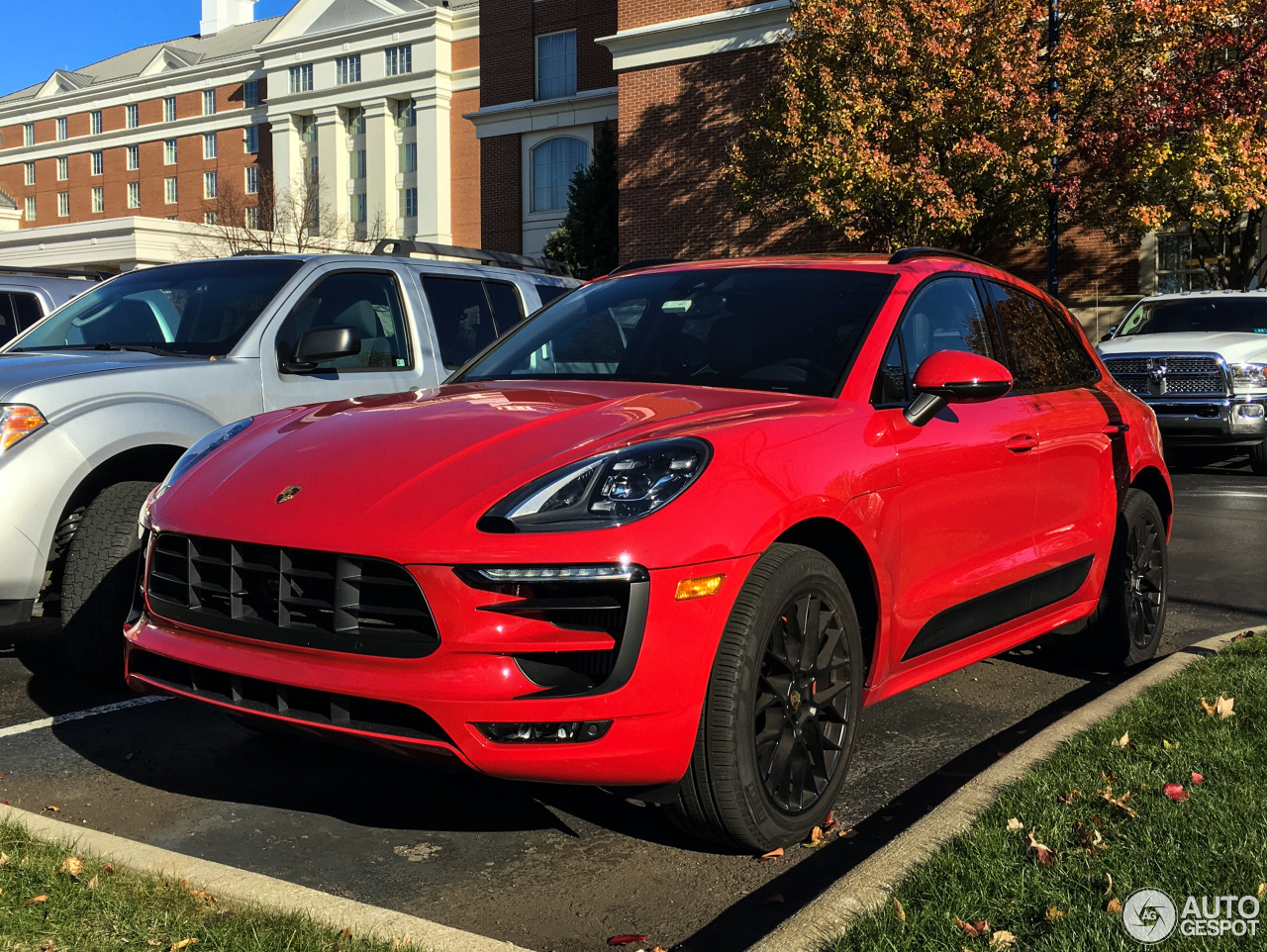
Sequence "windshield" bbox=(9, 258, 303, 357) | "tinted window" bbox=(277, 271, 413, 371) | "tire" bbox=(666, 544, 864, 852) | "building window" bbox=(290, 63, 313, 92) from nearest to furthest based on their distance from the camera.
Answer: "tire" bbox=(666, 544, 864, 852) → "windshield" bbox=(9, 258, 303, 357) → "tinted window" bbox=(277, 271, 413, 371) → "building window" bbox=(290, 63, 313, 92)

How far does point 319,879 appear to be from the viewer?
11.1 feet

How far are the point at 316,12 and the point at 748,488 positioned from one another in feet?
234

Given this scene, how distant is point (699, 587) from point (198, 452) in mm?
1888

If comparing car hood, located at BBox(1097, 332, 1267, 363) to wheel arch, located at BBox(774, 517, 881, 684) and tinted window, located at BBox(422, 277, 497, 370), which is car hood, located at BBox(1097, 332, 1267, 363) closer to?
tinted window, located at BBox(422, 277, 497, 370)

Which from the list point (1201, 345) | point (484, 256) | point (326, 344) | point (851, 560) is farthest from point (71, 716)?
point (1201, 345)

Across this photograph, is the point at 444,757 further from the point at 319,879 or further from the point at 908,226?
the point at 908,226

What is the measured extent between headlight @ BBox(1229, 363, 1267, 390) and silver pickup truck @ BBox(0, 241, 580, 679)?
9.25 m

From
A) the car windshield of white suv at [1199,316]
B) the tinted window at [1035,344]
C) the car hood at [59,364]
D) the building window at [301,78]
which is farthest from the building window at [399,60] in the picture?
the tinted window at [1035,344]

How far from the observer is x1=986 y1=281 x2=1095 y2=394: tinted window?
5062mm

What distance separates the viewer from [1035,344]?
5.28 m

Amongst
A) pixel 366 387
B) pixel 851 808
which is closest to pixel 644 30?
pixel 366 387

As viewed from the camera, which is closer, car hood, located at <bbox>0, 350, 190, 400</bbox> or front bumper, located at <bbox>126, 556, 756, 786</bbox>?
front bumper, located at <bbox>126, 556, 756, 786</bbox>

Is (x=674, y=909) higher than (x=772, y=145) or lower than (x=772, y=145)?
lower

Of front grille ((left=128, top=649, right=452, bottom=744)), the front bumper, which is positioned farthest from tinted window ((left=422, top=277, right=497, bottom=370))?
the front bumper
